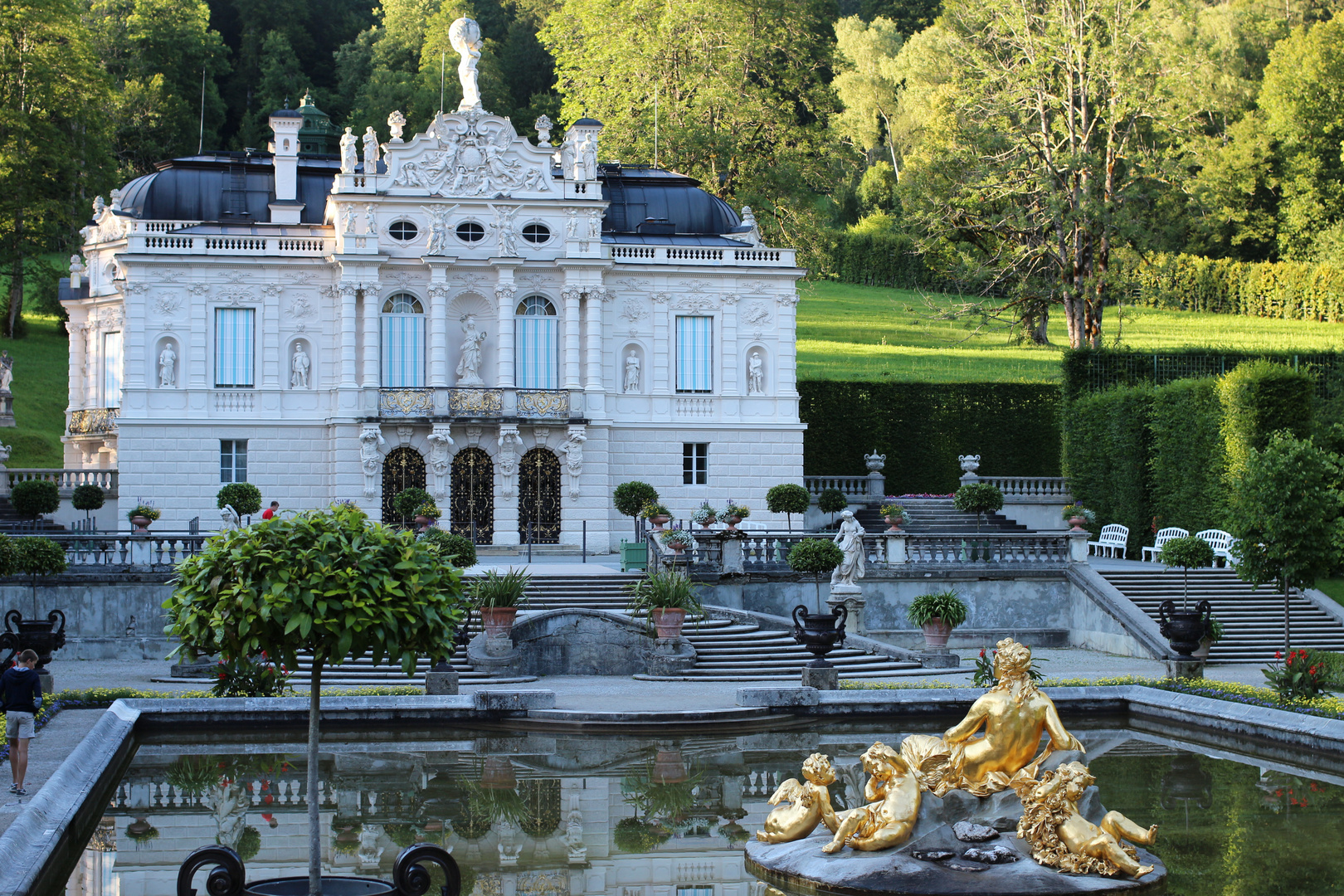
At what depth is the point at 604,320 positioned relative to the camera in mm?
36469

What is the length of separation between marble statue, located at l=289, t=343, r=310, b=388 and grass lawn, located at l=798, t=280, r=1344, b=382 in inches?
607

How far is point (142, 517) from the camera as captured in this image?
3067cm

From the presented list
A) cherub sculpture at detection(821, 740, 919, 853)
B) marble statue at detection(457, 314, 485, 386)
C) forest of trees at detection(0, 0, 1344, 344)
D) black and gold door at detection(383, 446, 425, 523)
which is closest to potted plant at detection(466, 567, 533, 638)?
black and gold door at detection(383, 446, 425, 523)

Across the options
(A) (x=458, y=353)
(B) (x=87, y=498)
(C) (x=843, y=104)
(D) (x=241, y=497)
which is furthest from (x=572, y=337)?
(C) (x=843, y=104)

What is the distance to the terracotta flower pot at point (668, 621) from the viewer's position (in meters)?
24.0

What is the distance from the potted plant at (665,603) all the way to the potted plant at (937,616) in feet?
12.2

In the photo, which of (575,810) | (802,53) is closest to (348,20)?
(802,53)

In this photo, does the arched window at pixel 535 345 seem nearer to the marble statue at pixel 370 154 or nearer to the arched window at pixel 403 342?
the arched window at pixel 403 342

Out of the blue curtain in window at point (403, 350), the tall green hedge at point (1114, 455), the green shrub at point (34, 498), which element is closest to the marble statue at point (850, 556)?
the tall green hedge at point (1114, 455)

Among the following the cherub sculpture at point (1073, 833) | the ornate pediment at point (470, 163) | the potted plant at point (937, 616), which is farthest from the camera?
the ornate pediment at point (470, 163)

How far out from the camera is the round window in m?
35.5

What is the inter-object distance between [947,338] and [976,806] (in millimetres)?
47346

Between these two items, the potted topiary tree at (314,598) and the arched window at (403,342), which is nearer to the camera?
the potted topiary tree at (314,598)

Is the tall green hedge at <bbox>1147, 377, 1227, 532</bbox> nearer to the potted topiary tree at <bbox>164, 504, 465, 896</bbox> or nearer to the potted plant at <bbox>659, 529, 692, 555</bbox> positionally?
the potted plant at <bbox>659, 529, 692, 555</bbox>
